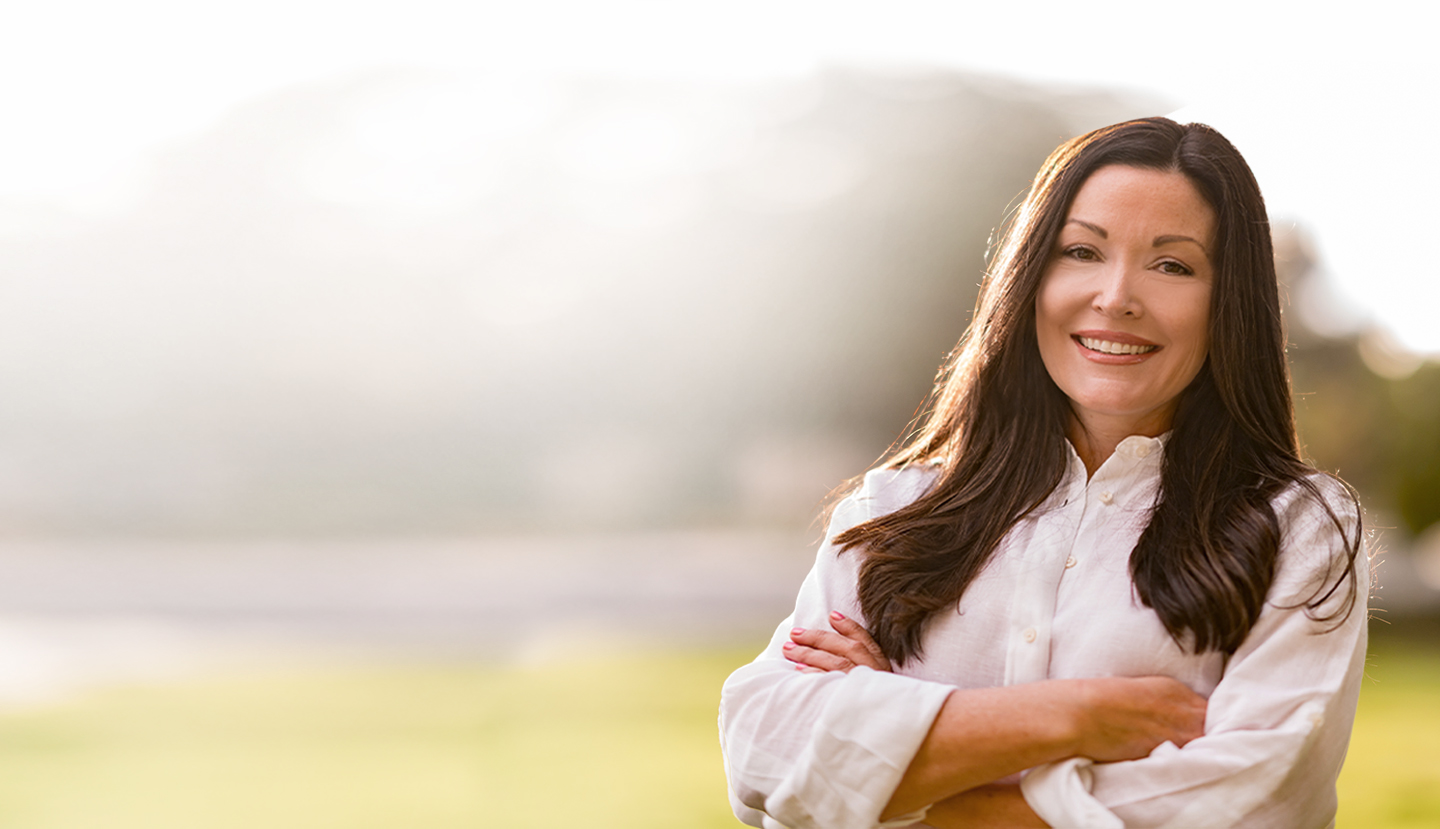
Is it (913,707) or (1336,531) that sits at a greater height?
(1336,531)

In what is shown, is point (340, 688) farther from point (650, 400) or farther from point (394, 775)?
point (650, 400)

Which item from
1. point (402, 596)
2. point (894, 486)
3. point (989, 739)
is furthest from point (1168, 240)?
point (402, 596)

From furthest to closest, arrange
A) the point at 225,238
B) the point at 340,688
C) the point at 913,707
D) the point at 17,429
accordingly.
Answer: the point at 225,238 → the point at 17,429 → the point at 340,688 → the point at 913,707

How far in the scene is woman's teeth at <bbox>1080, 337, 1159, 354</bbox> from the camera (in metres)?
1.45

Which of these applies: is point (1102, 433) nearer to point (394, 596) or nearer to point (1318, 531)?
point (1318, 531)

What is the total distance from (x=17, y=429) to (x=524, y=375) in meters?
4.93

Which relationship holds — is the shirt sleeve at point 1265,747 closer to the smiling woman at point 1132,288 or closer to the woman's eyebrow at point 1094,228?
the smiling woman at point 1132,288

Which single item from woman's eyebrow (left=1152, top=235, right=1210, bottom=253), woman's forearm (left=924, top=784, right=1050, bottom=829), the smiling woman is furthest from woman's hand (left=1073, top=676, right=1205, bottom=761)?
woman's eyebrow (left=1152, top=235, right=1210, bottom=253)

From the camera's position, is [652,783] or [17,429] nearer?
[652,783]

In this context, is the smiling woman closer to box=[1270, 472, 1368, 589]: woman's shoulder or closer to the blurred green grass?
box=[1270, 472, 1368, 589]: woman's shoulder

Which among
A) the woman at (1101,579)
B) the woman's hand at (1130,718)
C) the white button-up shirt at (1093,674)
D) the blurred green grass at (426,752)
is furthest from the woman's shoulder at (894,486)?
the blurred green grass at (426,752)

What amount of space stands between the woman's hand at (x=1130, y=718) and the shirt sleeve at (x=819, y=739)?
0.17 metres

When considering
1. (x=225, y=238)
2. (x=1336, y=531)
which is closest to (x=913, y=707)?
(x=1336, y=531)

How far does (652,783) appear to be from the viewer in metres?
6.00
